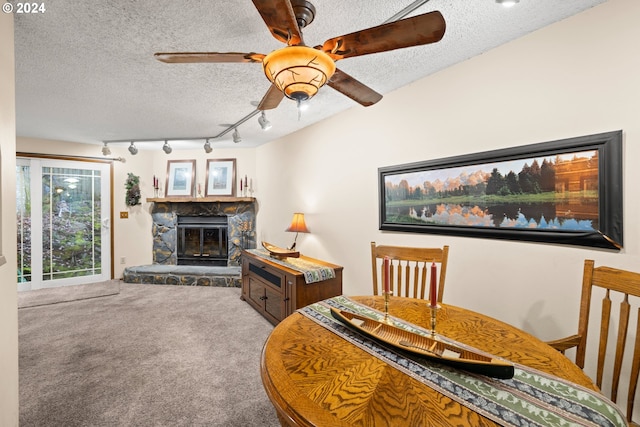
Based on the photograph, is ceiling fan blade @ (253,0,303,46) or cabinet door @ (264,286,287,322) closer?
ceiling fan blade @ (253,0,303,46)

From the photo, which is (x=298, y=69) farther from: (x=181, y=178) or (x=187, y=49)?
(x=181, y=178)

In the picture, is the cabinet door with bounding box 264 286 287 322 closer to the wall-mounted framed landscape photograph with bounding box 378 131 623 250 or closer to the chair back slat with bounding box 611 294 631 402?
the wall-mounted framed landscape photograph with bounding box 378 131 623 250

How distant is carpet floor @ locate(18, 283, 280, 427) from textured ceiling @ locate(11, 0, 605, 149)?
1980mm

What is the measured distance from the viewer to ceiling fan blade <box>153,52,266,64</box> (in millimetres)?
1317

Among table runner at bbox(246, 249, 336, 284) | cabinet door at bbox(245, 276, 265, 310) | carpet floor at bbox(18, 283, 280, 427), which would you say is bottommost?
carpet floor at bbox(18, 283, 280, 427)

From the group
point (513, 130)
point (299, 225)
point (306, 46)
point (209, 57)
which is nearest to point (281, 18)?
point (306, 46)

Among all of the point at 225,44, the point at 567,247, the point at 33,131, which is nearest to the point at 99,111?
the point at 33,131

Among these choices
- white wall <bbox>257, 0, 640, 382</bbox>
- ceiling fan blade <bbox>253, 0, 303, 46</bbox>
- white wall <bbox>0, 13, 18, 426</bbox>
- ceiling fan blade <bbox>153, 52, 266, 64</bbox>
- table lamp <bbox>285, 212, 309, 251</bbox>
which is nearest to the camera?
ceiling fan blade <bbox>253, 0, 303, 46</bbox>

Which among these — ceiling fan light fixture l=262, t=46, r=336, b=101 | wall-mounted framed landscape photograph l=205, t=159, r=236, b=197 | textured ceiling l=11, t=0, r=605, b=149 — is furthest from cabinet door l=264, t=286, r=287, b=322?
wall-mounted framed landscape photograph l=205, t=159, r=236, b=197

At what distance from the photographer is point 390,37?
1201 mm

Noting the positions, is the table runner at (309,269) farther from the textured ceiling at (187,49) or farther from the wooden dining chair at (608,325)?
the wooden dining chair at (608,325)

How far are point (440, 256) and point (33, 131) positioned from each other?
215 inches

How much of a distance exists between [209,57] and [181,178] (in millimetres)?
4451

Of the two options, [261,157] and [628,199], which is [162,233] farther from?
[628,199]
